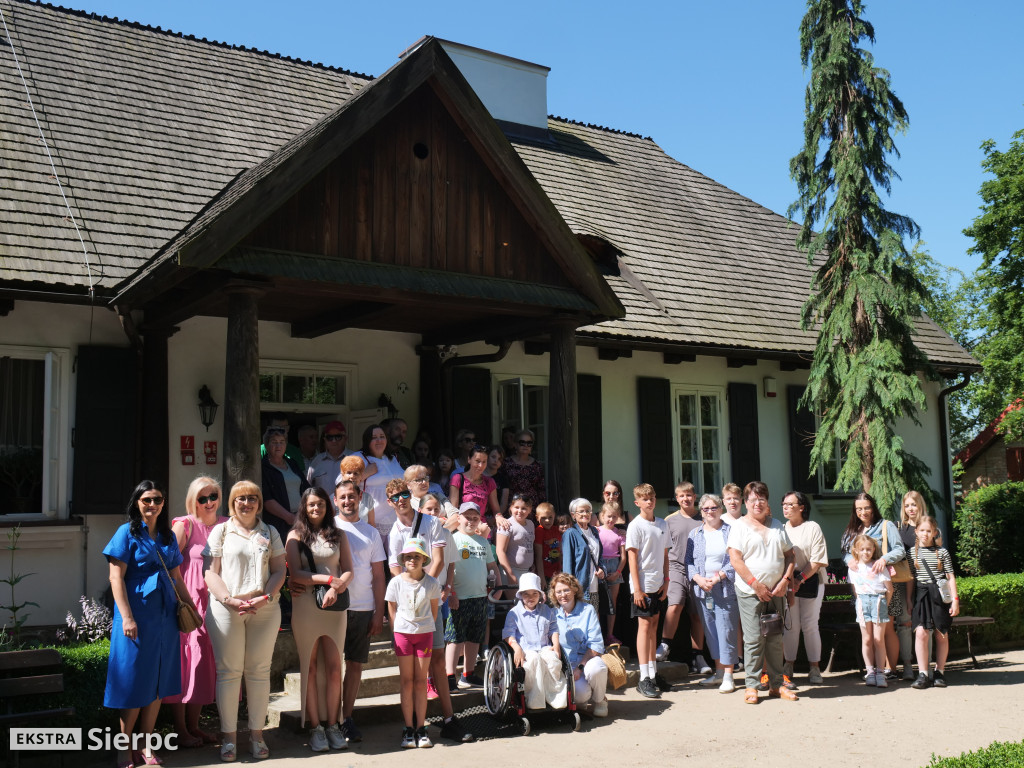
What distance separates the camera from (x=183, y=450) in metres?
9.74

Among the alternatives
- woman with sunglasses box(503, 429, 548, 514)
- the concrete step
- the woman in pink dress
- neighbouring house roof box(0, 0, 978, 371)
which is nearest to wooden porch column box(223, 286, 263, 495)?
neighbouring house roof box(0, 0, 978, 371)

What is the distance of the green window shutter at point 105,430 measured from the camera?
9.00 m

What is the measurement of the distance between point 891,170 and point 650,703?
25.3 ft

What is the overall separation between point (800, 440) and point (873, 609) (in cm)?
621

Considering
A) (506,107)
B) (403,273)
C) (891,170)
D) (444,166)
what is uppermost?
(506,107)

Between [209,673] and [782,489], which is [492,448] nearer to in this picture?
[209,673]

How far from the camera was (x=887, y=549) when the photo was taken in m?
9.05

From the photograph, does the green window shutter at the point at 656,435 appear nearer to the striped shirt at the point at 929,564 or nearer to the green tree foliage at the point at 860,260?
the green tree foliage at the point at 860,260

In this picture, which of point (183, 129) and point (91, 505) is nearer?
point (91, 505)

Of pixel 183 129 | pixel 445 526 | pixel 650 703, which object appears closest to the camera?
pixel 445 526

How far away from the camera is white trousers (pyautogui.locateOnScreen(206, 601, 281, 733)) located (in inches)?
247

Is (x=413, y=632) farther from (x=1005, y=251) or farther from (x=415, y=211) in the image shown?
(x=1005, y=251)

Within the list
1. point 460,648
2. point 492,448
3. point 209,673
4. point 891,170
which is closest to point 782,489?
point 891,170

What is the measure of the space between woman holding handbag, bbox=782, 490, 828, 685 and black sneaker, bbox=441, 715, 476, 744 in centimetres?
335
